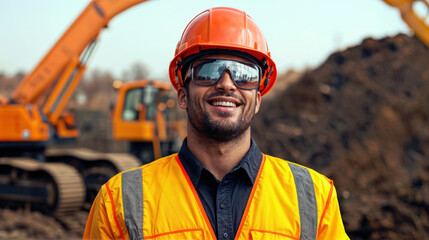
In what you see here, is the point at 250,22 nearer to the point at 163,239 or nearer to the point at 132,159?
the point at 163,239

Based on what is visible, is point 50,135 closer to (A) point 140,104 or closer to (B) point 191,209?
(A) point 140,104

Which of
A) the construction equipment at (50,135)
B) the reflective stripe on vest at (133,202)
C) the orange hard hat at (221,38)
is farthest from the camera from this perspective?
the construction equipment at (50,135)

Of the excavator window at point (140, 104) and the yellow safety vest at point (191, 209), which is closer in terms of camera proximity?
the yellow safety vest at point (191, 209)

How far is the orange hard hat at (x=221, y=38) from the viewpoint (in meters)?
2.19

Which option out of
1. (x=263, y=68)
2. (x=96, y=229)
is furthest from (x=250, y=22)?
(x=96, y=229)

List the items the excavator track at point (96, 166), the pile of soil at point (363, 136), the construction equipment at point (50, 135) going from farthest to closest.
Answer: the excavator track at point (96, 166) → the construction equipment at point (50, 135) → the pile of soil at point (363, 136)

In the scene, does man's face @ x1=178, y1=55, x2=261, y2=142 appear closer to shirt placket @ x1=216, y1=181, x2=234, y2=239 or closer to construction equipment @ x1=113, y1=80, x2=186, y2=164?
shirt placket @ x1=216, y1=181, x2=234, y2=239

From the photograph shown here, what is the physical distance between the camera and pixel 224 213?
1.89 m

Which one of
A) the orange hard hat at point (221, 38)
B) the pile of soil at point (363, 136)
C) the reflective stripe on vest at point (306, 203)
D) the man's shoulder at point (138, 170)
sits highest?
the orange hard hat at point (221, 38)

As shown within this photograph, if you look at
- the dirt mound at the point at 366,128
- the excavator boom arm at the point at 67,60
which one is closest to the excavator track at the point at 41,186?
the excavator boom arm at the point at 67,60

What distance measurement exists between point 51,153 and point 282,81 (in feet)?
48.1

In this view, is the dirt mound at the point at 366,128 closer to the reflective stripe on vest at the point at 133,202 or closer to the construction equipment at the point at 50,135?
the construction equipment at the point at 50,135

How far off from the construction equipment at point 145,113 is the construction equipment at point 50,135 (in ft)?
3.73

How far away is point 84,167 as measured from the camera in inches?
401
